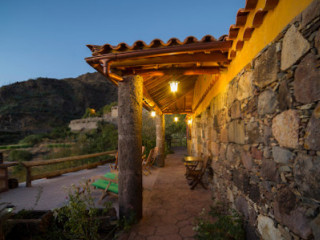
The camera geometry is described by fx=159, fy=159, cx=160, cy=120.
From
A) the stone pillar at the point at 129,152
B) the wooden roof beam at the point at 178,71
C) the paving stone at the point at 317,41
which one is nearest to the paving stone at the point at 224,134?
the wooden roof beam at the point at 178,71

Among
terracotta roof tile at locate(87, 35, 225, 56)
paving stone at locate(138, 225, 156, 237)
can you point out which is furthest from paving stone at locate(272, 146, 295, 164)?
paving stone at locate(138, 225, 156, 237)

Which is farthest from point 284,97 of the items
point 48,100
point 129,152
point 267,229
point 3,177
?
point 48,100

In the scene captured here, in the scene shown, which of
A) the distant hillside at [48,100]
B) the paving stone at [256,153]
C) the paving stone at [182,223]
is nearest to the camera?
the paving stone at [256,153]

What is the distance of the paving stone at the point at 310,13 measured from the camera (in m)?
0.92

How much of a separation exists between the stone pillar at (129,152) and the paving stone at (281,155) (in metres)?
1.96

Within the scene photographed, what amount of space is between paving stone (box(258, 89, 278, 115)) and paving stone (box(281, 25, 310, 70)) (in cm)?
26

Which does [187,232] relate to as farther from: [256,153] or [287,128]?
[287,128]

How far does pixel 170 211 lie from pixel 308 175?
8.46 ft

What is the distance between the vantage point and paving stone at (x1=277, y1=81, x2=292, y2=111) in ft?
3.88

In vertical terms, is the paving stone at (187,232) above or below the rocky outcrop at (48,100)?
below

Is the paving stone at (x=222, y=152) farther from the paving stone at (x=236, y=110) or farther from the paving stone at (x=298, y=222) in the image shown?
the paving stone at (x=298, y=222)

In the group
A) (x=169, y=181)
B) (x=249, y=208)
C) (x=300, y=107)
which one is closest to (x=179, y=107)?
(x=169, y=181)

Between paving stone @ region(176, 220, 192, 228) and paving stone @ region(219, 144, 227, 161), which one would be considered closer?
paving stone @ region(176, 220, 192, 228)

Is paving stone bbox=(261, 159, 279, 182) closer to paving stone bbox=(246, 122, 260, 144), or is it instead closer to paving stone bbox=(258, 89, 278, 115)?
paving stone bbox=(246, 122, 260, 144)
